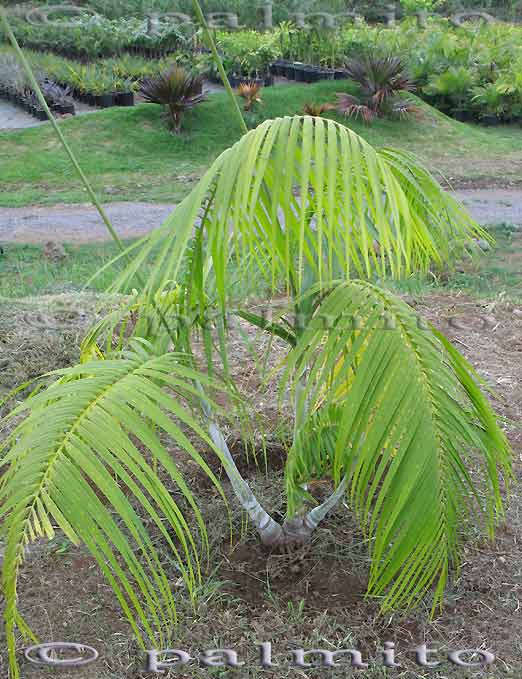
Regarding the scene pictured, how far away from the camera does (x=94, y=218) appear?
543 centimetres

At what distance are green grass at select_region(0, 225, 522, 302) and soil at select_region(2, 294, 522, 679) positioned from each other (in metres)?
1.92

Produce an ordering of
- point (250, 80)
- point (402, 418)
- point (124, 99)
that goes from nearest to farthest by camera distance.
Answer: point (402, 418) → point (124, 99) → point (250, 80)

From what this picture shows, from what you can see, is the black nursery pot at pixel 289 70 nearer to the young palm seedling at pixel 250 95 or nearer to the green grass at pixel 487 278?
Answer: the young palm seedling at pixel 250 95

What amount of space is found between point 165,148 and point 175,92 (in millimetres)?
636

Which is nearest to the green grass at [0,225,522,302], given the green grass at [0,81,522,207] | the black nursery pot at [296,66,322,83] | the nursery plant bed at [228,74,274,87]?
the green grass at [0,81,522,207]

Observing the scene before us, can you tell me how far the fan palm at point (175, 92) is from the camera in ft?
24.0

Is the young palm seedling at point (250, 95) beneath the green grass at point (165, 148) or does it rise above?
above

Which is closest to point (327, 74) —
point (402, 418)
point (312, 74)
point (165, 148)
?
point (312, 74)

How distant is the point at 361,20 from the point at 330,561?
11.0 meters

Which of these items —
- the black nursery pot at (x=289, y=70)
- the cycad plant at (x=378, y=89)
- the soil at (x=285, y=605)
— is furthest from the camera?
the black nursery pot at (x=289, y=70)

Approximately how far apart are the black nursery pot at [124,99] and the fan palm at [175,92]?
0.97m

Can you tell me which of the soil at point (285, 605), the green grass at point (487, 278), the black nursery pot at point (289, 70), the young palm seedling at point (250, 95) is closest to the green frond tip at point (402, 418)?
the soil at point (285, 605)

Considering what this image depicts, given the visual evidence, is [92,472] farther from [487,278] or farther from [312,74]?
[312,74]

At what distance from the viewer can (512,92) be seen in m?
8.58
